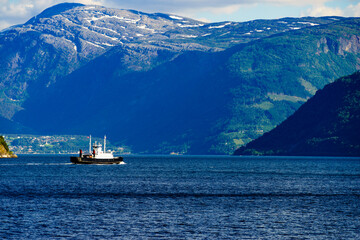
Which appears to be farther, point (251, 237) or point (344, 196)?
point (344, 196)

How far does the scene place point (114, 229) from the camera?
249 ft

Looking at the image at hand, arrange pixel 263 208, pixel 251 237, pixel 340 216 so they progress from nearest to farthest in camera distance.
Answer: pixel 251 237
pixel 340 216
pixel 263 208

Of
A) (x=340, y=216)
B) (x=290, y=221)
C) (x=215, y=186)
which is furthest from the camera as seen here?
(x=215, y=186)

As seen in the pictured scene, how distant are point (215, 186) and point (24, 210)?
2400 inches

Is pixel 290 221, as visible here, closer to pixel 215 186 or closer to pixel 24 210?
pixel 24 210

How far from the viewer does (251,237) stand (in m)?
71.6

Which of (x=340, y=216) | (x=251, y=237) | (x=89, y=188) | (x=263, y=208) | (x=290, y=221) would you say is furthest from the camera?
(x=89, y=188)

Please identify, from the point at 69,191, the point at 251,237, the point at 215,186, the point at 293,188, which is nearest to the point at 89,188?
the point at 69,191

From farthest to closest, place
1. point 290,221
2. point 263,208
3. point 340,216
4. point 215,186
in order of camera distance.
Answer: point 215,186
point 263,208
point 340,216
point 290,221

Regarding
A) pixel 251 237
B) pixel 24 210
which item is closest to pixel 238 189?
pixel 24 210

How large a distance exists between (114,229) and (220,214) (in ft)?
64.2

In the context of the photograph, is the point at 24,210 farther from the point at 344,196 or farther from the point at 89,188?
the point at 344,196

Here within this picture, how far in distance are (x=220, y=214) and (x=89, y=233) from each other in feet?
76.9

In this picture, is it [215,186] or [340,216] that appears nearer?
[340,216]
